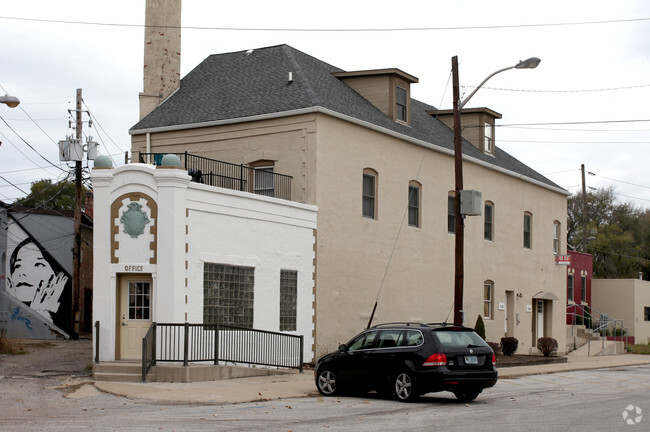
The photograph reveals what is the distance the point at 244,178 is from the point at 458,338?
37.8 feet

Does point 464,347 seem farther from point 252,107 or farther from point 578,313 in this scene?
point 578,313

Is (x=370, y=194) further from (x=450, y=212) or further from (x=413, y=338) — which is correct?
(x=413, y=338)

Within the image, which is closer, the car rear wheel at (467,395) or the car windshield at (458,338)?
the car windshield at (458,338)

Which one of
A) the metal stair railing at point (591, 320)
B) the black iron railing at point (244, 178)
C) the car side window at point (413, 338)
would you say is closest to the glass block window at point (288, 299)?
the black iron railing at point (244, 178)

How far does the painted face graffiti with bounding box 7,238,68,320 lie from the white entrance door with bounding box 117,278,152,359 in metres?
17.3

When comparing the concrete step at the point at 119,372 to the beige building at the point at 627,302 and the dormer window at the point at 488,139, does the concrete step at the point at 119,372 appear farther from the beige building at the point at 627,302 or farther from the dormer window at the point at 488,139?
the beige building at the point at 627,302

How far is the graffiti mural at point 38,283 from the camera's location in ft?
122

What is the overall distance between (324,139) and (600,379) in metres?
10.5

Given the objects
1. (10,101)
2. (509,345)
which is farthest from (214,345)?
(509,345)

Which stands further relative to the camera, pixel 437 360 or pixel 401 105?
pixel 401 105

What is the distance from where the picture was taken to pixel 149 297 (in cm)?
2131

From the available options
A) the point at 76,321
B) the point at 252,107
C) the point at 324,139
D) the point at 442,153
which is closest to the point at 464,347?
the point at 324,139

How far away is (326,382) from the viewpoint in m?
17.8

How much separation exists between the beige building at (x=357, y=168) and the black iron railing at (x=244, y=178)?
10cm
